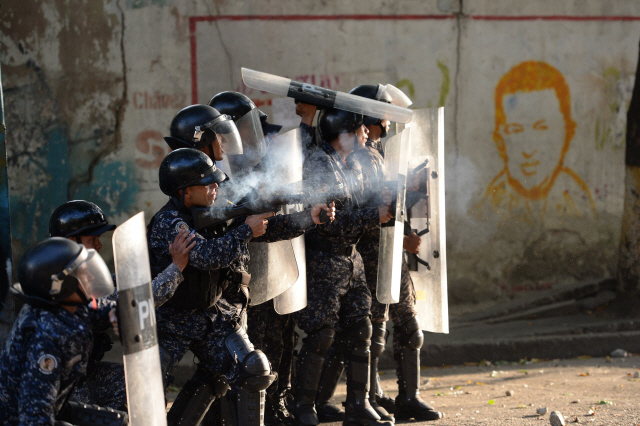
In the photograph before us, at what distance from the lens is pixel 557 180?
23.6 feet

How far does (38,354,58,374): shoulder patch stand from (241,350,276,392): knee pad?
1.03m

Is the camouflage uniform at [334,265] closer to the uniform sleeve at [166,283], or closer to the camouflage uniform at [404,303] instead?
Result: the camouflage uniform at [404,303]

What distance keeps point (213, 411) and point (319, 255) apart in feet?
3.43

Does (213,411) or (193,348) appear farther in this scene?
(213,411)

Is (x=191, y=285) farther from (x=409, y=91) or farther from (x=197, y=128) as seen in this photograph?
(x=409, y=91)

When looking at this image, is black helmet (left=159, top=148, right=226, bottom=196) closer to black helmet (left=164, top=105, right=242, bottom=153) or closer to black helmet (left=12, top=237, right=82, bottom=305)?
black helmet (left=164, top=105, right=242, bottom=153)

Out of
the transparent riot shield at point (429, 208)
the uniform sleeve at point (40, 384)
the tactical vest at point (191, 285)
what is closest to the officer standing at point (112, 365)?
the tactical vest at point (191, 285)

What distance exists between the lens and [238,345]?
3.15 m

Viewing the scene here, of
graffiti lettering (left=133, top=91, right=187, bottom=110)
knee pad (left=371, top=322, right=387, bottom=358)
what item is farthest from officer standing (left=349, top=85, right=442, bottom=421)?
graffiti lettering (left=133, top=91, right=187, bottom=110)

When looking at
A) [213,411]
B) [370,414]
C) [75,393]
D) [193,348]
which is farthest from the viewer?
[370,414]

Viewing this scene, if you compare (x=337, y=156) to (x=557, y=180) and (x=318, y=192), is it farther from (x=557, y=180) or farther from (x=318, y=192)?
(x=557, y=180)

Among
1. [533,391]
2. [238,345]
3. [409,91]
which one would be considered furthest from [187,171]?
[409,91]

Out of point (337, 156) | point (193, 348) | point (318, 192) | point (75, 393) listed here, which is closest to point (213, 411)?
point (193, 348)

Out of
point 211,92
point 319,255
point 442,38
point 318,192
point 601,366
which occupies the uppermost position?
point 442,38
